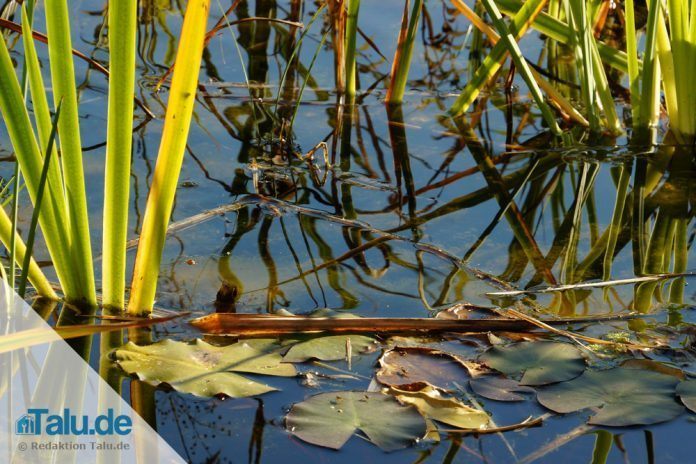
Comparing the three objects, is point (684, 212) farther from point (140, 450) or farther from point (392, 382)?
point (140, 450)

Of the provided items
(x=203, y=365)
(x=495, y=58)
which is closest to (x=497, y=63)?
(x=495, y=58)

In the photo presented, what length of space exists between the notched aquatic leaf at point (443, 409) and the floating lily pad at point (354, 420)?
0.02 meters

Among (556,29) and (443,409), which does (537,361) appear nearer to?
(443,409)

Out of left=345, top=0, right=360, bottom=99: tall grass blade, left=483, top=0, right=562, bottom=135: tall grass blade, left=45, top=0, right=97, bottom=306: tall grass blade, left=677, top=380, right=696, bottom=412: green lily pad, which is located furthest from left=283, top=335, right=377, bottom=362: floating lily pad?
left=345, top=0, right=360, bottom=99: tall grass blade

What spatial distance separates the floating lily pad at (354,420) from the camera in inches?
45.3

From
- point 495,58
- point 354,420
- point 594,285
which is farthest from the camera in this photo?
point 495,58

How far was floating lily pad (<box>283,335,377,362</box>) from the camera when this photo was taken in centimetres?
135

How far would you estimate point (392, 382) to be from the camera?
50.7 inches

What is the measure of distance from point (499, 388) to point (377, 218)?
731mm

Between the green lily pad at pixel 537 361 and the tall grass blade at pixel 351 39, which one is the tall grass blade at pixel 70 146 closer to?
the green lily pad at pixel 537 361

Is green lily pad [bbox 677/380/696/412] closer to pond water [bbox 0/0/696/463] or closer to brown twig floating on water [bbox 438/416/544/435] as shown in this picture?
pond water [bbox 0/0/696/463]

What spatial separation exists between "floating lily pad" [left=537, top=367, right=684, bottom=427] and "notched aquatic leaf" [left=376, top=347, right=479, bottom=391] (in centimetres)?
13

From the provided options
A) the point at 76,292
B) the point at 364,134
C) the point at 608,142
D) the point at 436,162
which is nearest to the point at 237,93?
the point at 364,134

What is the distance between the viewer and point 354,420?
1186 mm
